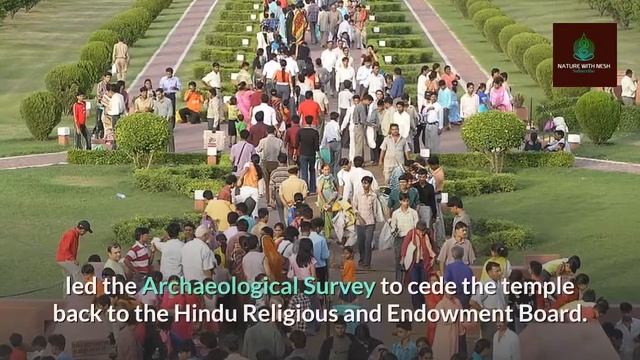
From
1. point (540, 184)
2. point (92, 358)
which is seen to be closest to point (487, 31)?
point (540, 184)

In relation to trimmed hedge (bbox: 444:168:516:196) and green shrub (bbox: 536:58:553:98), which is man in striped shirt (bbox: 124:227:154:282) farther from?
green shrub (bbox: 536:58:553:98)

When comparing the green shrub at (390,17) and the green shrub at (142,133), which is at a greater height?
the green shrub at (390,17)

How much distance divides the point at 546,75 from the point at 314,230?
19631 millimetres

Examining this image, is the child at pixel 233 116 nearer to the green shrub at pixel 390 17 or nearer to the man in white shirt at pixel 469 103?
the man in white shirt at pixel 469 103

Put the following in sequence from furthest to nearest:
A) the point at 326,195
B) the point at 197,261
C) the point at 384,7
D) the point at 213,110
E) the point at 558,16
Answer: the point at 558,16, the point at 384,7, the point at 213,110, the point at 326,195, the point at 197,261

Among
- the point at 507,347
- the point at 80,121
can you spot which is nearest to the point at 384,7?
the point at 80,121

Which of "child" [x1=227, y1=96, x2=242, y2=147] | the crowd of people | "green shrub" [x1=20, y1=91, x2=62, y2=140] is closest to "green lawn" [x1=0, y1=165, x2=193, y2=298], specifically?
the crowd of people

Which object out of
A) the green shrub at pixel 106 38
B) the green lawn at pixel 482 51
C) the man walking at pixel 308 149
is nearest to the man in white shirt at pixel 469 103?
the green lawn at pixel 482 51

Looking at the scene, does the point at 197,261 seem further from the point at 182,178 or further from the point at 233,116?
the point at 233,116

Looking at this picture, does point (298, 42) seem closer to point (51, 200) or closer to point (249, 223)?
point (51, 200)

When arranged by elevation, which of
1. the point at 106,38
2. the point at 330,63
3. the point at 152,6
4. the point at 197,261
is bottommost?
the point at 197,261

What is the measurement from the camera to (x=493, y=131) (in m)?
28.1

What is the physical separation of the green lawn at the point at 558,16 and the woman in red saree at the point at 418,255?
27.2 meters

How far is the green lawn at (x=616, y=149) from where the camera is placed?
101 ft
